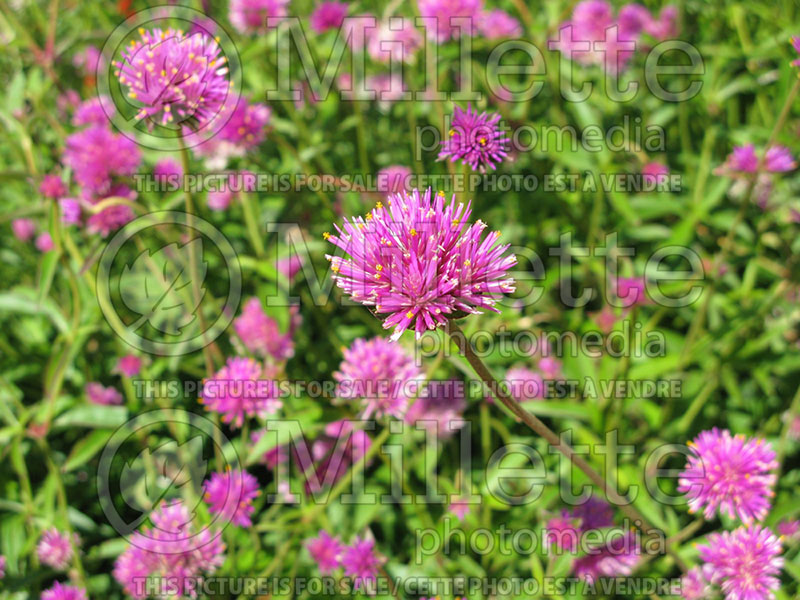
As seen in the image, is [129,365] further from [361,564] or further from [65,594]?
[361,564]

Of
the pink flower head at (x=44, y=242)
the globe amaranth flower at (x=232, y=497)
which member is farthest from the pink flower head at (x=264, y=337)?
the pink flower head at (x=44, y=242)

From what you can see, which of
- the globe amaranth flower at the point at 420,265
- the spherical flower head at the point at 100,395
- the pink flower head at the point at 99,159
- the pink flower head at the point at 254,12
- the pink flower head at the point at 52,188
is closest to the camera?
the globe amaranth flower at the point at 420,265

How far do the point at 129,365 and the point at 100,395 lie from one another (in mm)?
241

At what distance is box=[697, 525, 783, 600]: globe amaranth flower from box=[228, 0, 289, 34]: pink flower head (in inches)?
114

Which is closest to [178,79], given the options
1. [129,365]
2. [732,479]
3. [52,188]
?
[52,188]

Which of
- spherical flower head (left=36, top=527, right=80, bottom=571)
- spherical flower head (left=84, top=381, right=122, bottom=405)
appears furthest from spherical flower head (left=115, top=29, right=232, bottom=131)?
spherical flower head (left=36, top=527, right=80, bottom=571)

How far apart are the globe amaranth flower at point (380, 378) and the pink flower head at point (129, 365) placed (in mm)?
1056

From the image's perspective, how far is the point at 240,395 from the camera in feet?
7.70

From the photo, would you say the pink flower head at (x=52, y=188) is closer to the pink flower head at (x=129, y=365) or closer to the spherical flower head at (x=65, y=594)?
the pink flower head at (x=129, y=365)

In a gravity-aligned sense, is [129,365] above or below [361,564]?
above

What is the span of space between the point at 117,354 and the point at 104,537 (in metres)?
0.79

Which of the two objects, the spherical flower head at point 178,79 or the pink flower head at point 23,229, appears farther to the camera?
the pink flower head at point 23,229

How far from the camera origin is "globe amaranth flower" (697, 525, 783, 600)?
5.96 feet

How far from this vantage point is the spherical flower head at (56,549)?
8.12 ft
